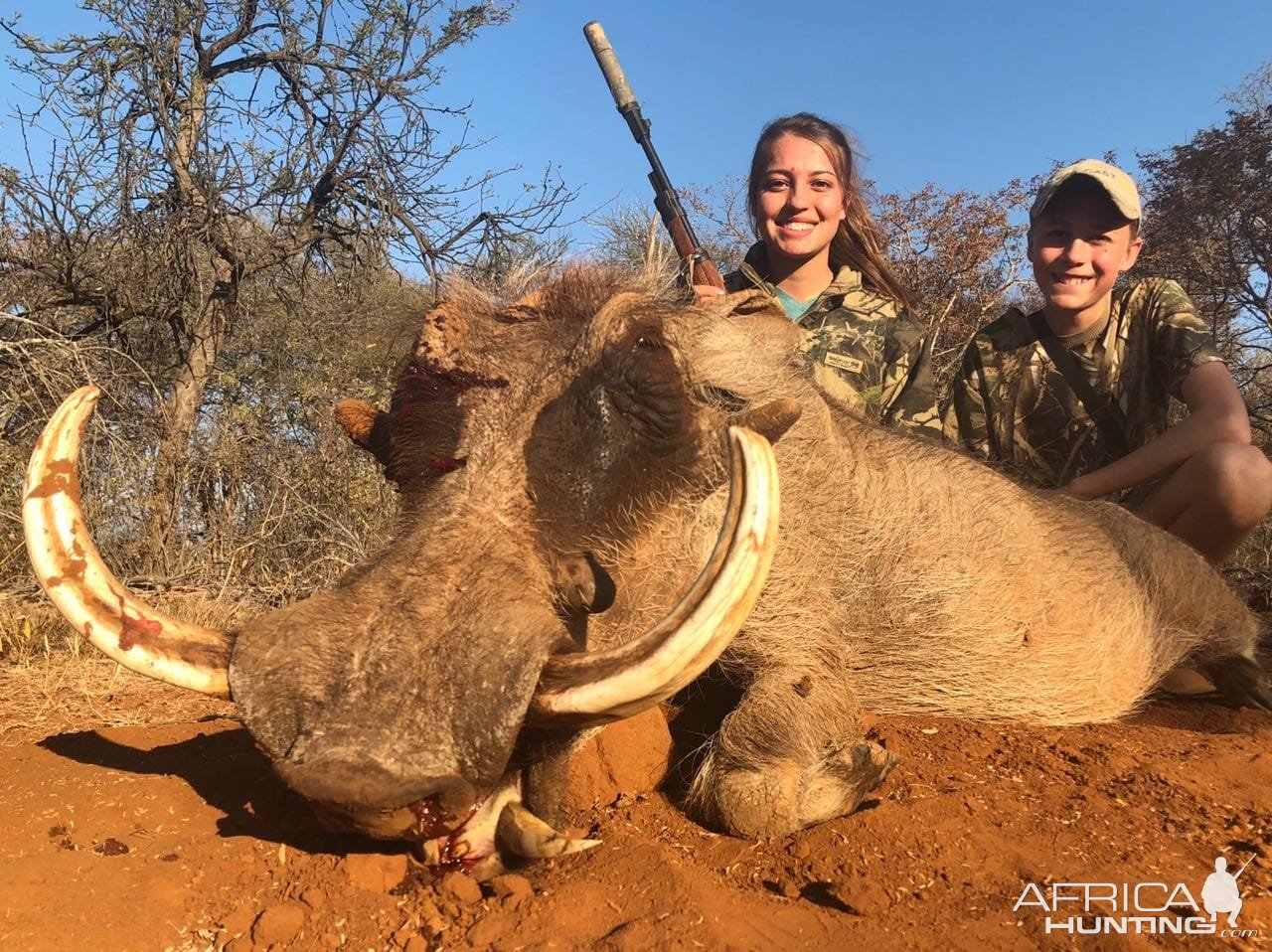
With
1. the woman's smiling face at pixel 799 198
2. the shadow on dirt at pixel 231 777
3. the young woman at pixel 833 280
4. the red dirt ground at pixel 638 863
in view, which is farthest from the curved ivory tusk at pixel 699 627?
the woman's smiling face at pixel 799 198

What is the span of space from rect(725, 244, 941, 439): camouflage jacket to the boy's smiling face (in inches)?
25.9

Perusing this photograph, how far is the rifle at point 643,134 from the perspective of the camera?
4.43 metres

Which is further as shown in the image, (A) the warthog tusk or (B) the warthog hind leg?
(B) the warthog hind leg

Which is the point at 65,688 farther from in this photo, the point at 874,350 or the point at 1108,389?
the point at 1108,389

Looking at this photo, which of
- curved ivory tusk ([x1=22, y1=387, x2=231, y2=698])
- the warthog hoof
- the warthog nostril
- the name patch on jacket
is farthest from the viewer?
the name patch on jacket

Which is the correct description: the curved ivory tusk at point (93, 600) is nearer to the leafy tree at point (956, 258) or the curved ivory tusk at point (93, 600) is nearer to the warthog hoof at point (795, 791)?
the warthog hoof at point (795, 791)

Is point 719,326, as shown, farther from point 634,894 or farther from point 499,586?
point 634,894

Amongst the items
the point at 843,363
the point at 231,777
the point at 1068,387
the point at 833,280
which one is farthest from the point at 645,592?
the point at 1068,387

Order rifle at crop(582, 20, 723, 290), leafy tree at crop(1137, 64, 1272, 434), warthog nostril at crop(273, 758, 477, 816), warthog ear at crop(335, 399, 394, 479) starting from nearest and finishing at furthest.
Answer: warthog nostril at crop(273, 758, 477, 816), warthog ear at crop(335, 399, 394, 479), rifle at crop(582, 20, 723, 290), leafy tree at crop(1137, 64, 1272, 434)

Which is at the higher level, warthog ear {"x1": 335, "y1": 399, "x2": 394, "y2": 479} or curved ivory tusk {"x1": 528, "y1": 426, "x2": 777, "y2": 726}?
warthog ear {"x1": 335, "y1": 399, "x2": 394, "y2": 479}

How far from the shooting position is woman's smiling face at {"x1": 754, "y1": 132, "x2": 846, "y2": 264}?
4172 millimetres

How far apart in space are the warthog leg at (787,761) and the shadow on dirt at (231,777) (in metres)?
0.79

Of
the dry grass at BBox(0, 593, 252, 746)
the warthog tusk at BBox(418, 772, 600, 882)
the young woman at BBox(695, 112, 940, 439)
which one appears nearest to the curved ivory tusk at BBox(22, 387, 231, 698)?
the warthog tusk at BBox(418, 772, 600, 882)

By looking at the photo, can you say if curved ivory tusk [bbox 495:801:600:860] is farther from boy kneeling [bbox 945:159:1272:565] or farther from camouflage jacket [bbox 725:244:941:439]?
boy kneeling [bbox 945:159:1272:565]
